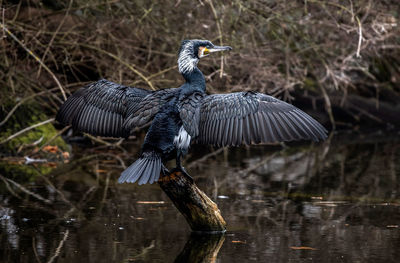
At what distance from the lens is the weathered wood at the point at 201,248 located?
193 inches

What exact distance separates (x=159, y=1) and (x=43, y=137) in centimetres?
257

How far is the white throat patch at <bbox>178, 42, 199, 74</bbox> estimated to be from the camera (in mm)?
6094

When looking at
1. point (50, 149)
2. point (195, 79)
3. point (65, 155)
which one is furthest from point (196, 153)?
point (195, 79)

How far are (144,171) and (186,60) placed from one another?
1.27 metres

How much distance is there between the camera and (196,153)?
1170 centimetres

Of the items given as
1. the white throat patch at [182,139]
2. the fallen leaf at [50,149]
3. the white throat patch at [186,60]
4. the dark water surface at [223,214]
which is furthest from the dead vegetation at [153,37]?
the white throat patch at [182,139]

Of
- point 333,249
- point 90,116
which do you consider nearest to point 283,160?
point 90,116

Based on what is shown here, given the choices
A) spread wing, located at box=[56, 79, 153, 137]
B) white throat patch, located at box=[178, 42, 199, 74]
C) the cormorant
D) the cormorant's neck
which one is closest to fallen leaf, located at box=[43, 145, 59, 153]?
spread wing, located at box=[56, 79, 153, 137]

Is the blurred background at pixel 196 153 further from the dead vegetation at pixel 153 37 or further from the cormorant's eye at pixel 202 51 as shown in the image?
the cormorant's eye at pixel 202 51

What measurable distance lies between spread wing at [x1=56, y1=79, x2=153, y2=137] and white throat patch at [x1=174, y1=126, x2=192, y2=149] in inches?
25.1

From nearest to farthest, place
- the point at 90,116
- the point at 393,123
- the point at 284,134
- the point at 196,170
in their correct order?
1. the point at 284,134
2. the point at 90,116
3. the point at 196,170
4. the point at 393,123

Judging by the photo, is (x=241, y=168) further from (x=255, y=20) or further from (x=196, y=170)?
(x=255, y=20)

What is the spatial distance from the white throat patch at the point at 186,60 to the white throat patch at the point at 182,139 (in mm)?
645

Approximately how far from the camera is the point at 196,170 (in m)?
9.49
